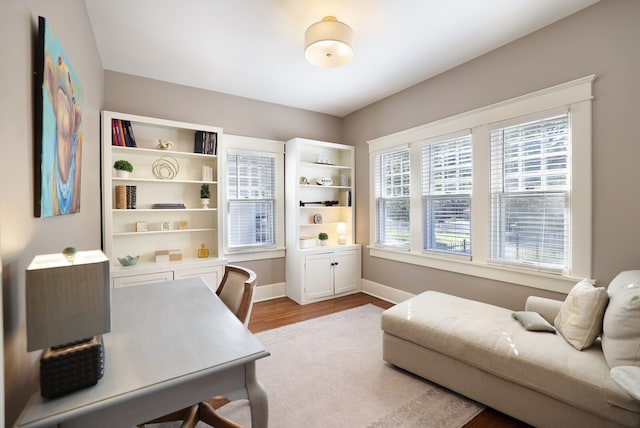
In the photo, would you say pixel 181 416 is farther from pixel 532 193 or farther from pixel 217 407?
pixel 532 193

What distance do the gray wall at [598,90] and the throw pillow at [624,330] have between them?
740 mm

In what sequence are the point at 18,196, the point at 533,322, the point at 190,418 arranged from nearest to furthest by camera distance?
1. the point at 18,196
2. the point at 190,418
3. the point at 533,322

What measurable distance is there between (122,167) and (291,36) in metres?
2.25

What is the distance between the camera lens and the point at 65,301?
0.86m

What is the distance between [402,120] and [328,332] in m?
2.83

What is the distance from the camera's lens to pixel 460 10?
229cm

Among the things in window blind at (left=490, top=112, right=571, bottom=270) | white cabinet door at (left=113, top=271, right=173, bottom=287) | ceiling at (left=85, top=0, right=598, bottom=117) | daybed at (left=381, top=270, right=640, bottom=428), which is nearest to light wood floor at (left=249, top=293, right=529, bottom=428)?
white cabinet door at (left=113, top=271, right=173, bottom=287)

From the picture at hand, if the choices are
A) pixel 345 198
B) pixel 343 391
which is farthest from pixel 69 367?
pixel 345 198

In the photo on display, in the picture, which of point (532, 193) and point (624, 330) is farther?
point (532, 193)

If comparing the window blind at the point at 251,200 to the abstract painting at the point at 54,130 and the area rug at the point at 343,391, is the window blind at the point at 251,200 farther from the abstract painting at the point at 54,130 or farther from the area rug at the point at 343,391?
the abstract painting at the point at 54,130

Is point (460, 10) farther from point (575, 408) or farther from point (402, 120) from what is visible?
point (575, 408)

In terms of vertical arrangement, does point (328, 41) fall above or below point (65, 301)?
above

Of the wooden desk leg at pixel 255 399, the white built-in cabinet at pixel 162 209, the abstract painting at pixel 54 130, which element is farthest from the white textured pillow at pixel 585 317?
the white built-in cabinet at pixel 162 209

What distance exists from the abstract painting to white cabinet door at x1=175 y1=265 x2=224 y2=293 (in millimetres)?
1668
